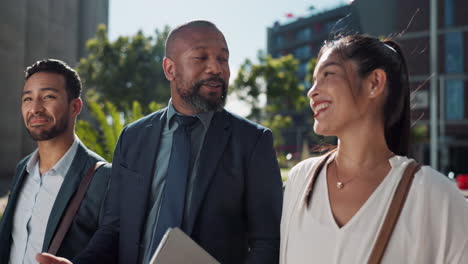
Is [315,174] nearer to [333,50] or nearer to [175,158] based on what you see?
[333,50]

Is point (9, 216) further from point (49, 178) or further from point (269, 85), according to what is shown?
point (269, 85)

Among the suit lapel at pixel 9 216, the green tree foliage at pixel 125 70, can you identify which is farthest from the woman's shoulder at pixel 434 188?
the green tree foliage at pixel 125 70

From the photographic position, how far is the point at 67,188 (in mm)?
2703

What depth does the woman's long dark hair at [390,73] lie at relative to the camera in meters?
1.87

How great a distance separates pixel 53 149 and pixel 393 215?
1966 mm

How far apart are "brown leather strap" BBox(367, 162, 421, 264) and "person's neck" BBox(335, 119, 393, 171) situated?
15 centimetres

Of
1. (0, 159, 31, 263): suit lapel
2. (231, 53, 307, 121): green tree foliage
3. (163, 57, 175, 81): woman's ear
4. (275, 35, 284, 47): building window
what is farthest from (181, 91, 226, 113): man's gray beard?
(275, 35, 284, 47): building window

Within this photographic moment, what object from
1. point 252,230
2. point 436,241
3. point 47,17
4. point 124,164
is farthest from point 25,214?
point 47,17

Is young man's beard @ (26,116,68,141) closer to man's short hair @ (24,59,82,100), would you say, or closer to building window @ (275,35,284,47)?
man's short hair @ (24,59,82,100)

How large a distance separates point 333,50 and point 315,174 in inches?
19.2

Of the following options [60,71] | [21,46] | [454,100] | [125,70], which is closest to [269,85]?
[125,70]

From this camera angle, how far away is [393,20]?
37438mm

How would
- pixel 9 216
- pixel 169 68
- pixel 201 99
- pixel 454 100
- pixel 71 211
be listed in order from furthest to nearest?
1. pixel 454 100
2. pixel 9 216
3. pixel 71 211
4. pixel 169 68
5. pixel 201 99

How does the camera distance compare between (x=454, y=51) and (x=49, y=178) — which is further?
(x=454, y=51)
